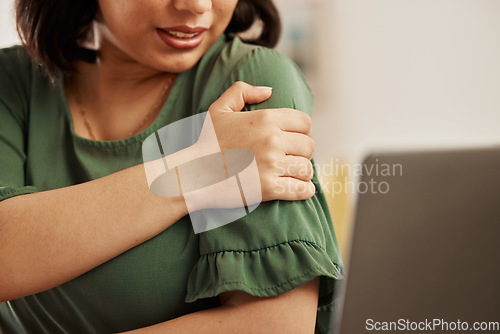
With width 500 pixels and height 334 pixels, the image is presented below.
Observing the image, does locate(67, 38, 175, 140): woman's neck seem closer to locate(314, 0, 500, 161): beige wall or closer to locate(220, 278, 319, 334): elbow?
locate(220, 278, 319, 334): elbow

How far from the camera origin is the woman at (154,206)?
26.6 inches

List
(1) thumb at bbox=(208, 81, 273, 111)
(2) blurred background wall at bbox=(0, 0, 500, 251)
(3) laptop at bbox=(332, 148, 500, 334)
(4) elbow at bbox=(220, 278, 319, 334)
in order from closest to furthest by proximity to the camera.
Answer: (3) laptop at bbox=(332, 148, 500, 334) → (4) elbow at bbox=(220, 278, 319, 334) → (1) thumb at bbox=(208, 81, 273, 111) → (2) blurred background wall at bbox=(0, 0, 500, 251)

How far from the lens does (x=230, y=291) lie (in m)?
0.69

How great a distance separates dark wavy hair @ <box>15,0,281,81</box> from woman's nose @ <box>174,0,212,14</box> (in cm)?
27

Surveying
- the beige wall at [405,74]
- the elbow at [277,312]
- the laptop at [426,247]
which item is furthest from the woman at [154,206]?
the beige wall at [405,74]

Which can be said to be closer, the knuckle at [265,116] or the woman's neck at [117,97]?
the knuckle at [265,116]

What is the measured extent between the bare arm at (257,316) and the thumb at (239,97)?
11.1 inches

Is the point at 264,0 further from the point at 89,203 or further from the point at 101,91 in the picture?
the point at 89,203

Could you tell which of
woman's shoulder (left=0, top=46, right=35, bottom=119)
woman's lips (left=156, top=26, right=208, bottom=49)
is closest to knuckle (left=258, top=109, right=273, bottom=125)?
woman's lips (left=156, top=26, right=208, bottom=49)

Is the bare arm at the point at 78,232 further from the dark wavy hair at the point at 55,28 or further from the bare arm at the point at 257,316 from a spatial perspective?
the dark wavy hair at the point at 55,28

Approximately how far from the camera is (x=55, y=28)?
1024mm

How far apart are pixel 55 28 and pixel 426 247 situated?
894 millimetres

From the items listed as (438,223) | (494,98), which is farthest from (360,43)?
(438,223)

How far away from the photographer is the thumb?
2.48 feet
